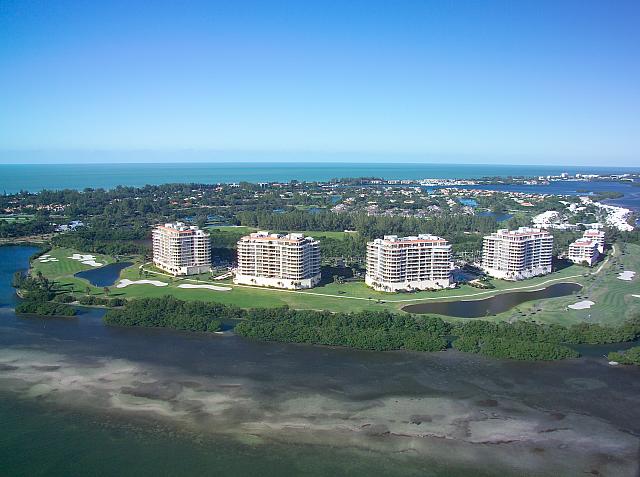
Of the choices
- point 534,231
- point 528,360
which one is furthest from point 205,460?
point 534,231

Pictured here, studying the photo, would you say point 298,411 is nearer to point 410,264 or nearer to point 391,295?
point 391,295

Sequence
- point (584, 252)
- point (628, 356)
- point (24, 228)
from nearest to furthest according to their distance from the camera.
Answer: point (628, 356)
point (584, 252)
point (24, 228)

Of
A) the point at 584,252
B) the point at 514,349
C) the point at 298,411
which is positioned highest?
the point at 584,252

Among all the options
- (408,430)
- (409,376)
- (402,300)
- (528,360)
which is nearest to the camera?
(408,430)

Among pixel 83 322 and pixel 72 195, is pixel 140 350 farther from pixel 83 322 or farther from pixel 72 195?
pixel 72 195

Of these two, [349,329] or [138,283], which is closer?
[349,329]

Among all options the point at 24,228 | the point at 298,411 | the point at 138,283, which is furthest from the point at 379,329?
the point at 24,228

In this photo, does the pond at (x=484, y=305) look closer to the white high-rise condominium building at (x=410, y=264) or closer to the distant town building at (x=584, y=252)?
the white high-rise condominium building at (x=410, y=264)

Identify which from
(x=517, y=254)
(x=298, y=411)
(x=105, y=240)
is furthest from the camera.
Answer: (x=105, y=240)
